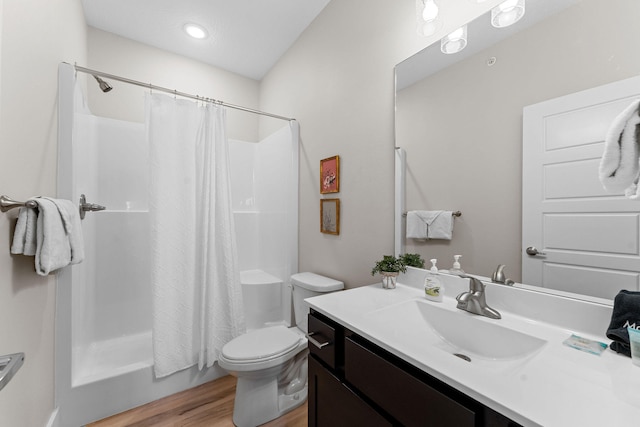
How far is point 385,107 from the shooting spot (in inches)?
56.7

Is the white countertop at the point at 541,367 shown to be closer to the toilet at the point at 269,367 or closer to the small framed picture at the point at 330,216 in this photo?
the toilet at the point at 269,367

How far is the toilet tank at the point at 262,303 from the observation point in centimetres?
225

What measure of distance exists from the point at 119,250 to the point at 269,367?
1.65 metres

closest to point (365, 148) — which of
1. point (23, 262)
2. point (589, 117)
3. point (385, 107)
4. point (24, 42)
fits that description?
point (385, 107)

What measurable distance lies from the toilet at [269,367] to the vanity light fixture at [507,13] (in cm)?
145

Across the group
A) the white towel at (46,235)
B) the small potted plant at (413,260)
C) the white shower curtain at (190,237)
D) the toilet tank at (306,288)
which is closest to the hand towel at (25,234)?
the white towel at (46,235)

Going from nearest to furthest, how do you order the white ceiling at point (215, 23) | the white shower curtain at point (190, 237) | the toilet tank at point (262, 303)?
1. the white shower curtain at point (190, 237)
2. the white ceiling at point (215, 23)
3. the toilet tank at point (262, 303)

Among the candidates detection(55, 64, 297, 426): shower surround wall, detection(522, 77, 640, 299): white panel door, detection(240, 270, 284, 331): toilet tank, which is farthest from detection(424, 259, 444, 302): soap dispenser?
detection(240, 270, 284, 331): toilet tank

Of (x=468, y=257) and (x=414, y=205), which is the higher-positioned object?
(x=414, y=205)

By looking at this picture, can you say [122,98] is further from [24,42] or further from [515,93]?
[515,93]

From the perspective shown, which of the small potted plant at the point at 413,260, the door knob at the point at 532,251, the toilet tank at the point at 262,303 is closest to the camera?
the door knob at the point at 532,251

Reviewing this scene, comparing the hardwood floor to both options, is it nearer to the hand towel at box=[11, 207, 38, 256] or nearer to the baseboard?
the baseboard

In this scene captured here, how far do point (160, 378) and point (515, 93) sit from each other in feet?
7.73

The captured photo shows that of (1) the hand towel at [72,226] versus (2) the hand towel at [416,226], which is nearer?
(1) the hand towel at [72,226]
